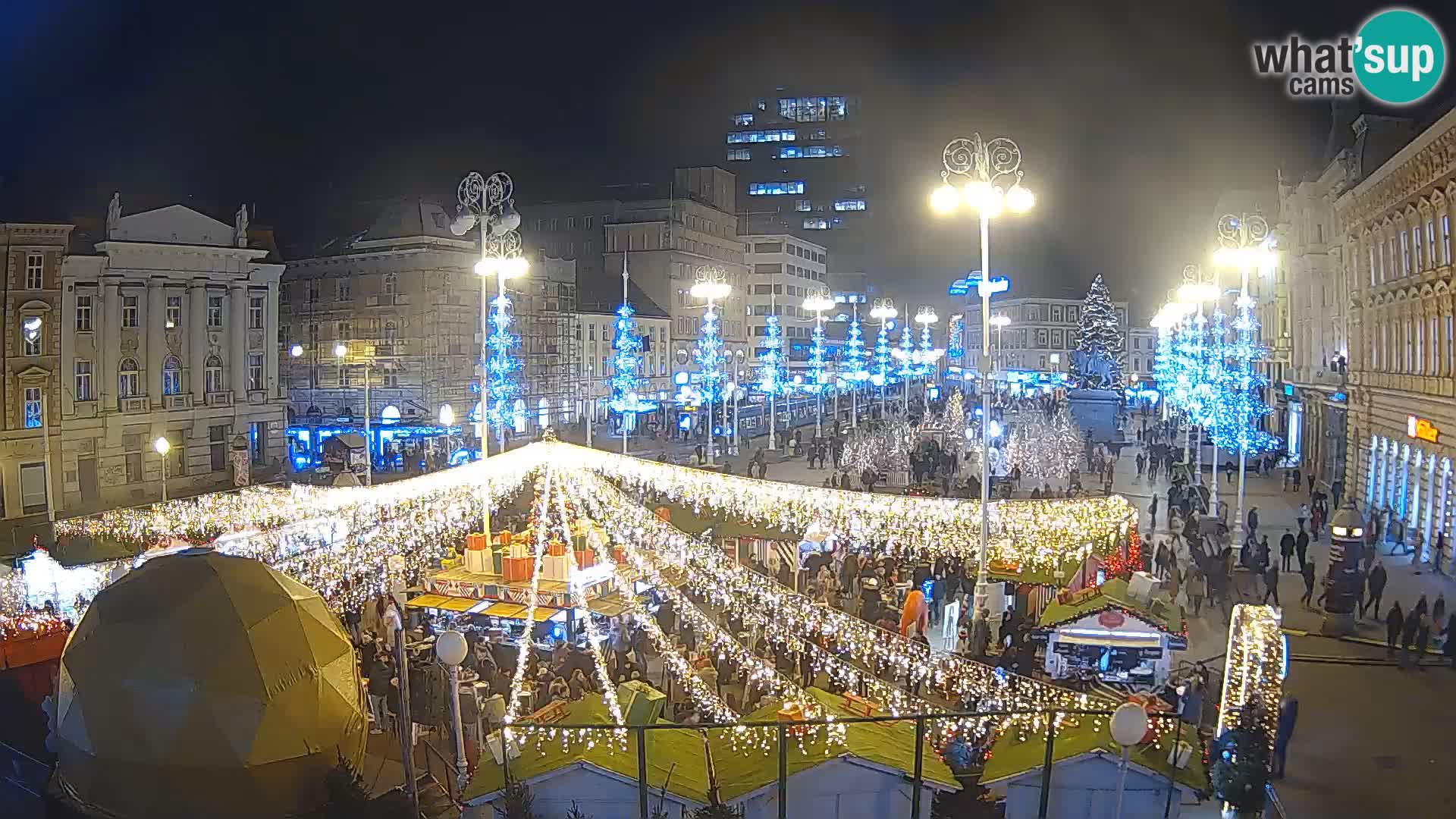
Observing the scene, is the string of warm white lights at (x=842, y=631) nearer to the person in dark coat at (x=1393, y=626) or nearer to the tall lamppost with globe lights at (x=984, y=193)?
the tall lamppost with globe lights at (x=984, y=193)

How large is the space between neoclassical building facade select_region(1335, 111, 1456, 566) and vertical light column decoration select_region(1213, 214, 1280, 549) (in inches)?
124

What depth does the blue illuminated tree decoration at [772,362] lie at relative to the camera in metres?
65.4

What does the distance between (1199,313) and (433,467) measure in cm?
3695

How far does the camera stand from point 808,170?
149250mm

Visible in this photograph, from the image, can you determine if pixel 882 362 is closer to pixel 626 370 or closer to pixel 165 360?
pixel 626 370

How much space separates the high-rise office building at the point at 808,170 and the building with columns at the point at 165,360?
107075 mm

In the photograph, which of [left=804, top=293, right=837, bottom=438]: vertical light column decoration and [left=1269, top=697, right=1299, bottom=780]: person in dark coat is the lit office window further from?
[left=1269, top=697, right=1299, bottom=780]: person in dark coat

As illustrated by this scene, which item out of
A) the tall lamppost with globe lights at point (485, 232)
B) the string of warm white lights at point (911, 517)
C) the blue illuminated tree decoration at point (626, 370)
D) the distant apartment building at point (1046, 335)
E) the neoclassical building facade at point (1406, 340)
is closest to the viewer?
the string of warm white lights at point (911, 517)

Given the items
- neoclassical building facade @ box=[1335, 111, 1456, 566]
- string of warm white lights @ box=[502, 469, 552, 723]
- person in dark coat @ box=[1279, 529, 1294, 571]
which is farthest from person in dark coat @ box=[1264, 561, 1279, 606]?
string of warm white lights @ box=[502, 469, 552, 723]

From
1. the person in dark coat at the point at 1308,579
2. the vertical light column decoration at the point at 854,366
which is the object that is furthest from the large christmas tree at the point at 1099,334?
the person in dark coat at the point at 1308,579

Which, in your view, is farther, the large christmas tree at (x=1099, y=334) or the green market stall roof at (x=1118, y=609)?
the large christmas tree at (x=1099, y=334)

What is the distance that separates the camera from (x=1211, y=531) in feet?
89.0

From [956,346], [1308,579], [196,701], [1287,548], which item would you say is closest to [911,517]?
[1308,579]

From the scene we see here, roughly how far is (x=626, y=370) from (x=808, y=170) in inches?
3934
